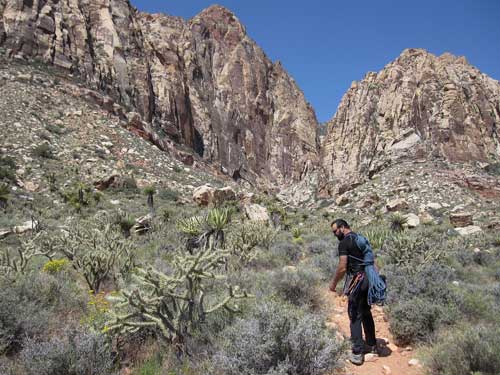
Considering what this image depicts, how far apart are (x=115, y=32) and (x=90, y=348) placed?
3910cm

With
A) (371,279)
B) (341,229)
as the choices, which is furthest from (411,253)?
A: (371,279)

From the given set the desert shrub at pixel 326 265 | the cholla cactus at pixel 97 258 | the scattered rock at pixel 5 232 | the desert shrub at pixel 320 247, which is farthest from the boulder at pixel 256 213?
the scattered rock at pixel 5 232

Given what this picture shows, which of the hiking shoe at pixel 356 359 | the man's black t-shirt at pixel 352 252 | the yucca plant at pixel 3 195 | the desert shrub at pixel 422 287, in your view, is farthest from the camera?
the yucca plant at pixel 3 195

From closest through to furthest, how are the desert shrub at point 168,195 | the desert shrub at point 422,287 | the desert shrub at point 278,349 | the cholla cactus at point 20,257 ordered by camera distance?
the desert shrub at point 278,349, the desert shrub at point 422,287, the cholla cactus at point 20,257, the desert shrub at point 168,195

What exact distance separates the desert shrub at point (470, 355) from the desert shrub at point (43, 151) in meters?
22.3

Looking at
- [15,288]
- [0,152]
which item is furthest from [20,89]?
[15,288]

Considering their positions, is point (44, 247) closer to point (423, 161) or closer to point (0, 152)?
point (0, 152)

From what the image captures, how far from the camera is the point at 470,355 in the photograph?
3502 millimetres

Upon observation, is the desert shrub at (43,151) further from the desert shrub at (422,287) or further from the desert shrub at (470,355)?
the desert shrub at (470,355)

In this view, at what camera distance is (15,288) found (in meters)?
4.84

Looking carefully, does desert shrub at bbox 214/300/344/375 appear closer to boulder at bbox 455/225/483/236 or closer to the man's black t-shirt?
the man's black t-shirt

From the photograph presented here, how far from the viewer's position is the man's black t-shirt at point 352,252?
4.64 meters

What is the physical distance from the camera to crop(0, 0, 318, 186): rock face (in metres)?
30.7

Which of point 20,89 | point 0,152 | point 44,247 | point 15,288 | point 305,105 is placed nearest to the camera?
point 15,288
